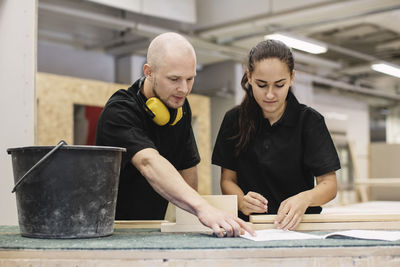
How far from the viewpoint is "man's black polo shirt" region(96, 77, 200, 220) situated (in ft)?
5.23

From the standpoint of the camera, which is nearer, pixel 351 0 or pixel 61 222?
pixel 61 222

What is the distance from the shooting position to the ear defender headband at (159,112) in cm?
168

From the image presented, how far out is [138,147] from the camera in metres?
1.54

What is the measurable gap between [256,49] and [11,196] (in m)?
1.20

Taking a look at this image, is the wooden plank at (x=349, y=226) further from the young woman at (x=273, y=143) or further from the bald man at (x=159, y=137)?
the bald man at (x=159, y=137)

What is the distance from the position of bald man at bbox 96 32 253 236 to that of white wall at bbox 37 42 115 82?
5057 millimetres

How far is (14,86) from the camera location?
202 cm

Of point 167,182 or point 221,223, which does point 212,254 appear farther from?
point 167,182

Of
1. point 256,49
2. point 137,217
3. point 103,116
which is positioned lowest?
point 137,217

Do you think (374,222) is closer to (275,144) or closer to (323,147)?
(323,147)

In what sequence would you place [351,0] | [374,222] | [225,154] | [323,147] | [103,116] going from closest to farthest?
[374,222] < [103,116] < [323,147] < [225,154] < [351,0]

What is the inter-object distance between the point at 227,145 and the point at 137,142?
0.54 meters

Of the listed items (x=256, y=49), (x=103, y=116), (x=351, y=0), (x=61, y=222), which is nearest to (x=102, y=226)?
(x=61, y=222)

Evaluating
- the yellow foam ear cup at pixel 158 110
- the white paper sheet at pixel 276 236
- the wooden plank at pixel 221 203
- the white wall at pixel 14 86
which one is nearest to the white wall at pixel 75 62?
the white wall at pixel 14 86
